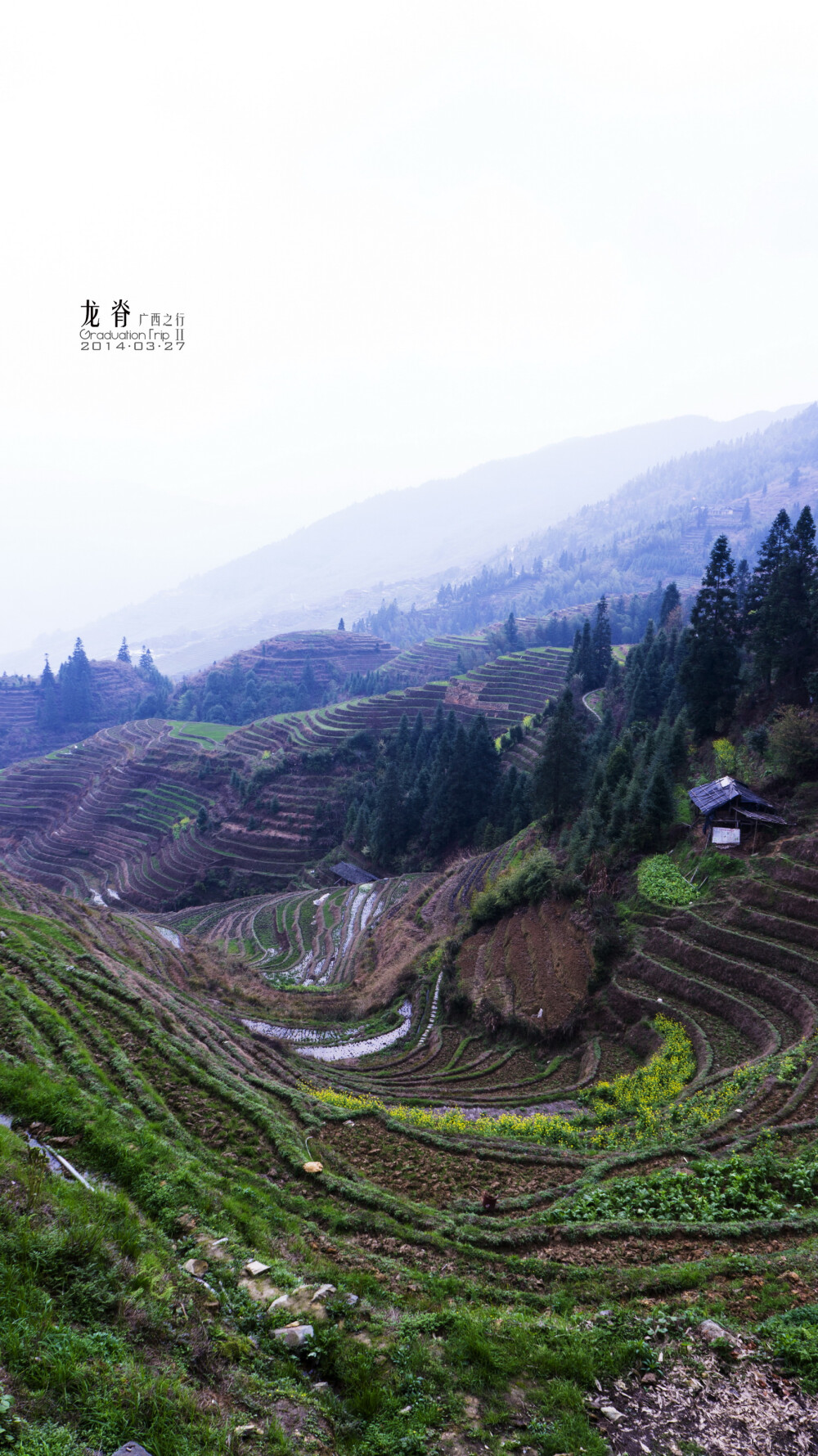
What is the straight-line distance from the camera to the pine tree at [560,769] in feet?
143

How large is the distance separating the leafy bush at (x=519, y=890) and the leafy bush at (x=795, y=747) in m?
12.3

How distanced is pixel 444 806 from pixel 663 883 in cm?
3433

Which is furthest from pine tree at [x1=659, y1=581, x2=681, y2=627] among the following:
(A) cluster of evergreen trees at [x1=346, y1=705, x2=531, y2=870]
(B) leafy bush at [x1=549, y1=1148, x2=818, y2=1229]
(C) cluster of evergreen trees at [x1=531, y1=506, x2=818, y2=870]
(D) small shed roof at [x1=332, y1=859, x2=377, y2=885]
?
(B) leafy bush at [x1=549, y1=1148, x2=818, y2=1229]

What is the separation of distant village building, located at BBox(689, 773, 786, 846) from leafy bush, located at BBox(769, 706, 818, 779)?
212 centimetres

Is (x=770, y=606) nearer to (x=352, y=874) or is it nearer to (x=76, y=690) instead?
(x=352, y=874)

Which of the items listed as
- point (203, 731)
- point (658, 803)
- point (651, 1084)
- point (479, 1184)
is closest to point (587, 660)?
point (658, 803)

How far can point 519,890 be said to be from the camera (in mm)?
33562

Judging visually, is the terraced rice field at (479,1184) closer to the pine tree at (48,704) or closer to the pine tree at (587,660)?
the pine tree at (587,660)

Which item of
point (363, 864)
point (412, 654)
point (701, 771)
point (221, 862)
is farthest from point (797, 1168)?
point (412, 654)

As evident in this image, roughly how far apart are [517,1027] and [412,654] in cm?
13345

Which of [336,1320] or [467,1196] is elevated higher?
[336,1320]

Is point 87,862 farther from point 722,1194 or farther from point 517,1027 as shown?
point 722,1194

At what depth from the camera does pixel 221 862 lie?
72.1 metres

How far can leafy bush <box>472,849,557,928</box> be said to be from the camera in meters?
32.7
